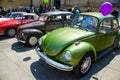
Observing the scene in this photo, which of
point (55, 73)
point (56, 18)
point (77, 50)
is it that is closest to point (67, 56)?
point (77, 50)

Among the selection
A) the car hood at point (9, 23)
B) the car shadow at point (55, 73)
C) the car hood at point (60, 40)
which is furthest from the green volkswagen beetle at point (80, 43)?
the car hood at point (9, 23)

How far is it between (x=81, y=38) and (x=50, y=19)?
3.17m

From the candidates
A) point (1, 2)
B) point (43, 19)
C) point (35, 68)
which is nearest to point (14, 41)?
point (43, 19)

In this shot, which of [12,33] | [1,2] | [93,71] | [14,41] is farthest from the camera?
[1,2]

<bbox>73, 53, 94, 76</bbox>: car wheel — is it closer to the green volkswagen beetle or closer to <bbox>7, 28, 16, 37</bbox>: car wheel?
the green volkswagen beetle

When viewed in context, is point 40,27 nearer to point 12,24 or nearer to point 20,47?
point 20,47

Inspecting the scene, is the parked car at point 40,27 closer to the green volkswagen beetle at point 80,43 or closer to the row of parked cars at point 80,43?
the row of parked cars at point 80,43

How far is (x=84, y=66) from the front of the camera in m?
4.28

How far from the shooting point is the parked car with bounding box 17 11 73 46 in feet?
22.2

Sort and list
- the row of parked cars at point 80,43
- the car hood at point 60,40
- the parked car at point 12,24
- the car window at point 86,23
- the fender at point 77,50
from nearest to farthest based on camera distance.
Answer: the fender at point 77,50
the row of parked cars at point 80,43
the car hood at point 60,40
the car window at point 86,23
the parked car at point 12,24

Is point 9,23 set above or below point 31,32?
above

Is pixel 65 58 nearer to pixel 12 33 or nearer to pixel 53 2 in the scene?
pixel 12 33

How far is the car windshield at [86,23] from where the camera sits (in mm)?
4833

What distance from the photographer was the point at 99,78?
423 centimetres
